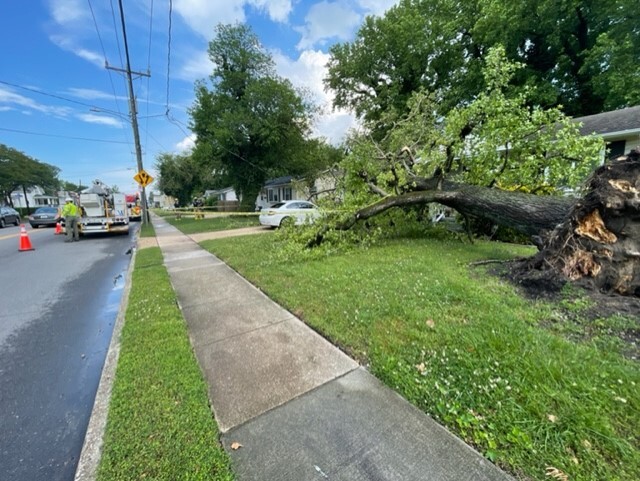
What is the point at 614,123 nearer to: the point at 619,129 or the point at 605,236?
the point at 619,129

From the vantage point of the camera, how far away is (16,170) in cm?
3569

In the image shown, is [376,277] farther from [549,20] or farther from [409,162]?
[549,20]

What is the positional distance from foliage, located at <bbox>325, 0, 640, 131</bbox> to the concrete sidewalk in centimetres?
1349

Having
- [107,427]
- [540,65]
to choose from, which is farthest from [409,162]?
[540,65]

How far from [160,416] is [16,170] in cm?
5208

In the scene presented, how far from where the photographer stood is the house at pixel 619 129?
9.73 meters

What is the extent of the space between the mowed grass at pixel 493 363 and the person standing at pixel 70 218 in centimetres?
1107

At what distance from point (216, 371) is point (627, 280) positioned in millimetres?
4888

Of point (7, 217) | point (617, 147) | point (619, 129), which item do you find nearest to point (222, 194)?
point (7, 217)

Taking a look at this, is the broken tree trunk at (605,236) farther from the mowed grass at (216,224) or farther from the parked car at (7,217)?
the parked car at (7,217)

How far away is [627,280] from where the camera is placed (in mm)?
3402

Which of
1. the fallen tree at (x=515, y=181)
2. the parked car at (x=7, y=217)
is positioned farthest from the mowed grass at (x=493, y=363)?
the parked car at (x=7, y=217)

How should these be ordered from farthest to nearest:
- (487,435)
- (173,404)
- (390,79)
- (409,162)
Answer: (390,79) → (409,162) → (173,404) → (487,435)

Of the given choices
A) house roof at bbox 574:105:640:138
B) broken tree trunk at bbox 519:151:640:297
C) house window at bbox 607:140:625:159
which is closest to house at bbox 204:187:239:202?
house roof at bbox 574:105:640:138
